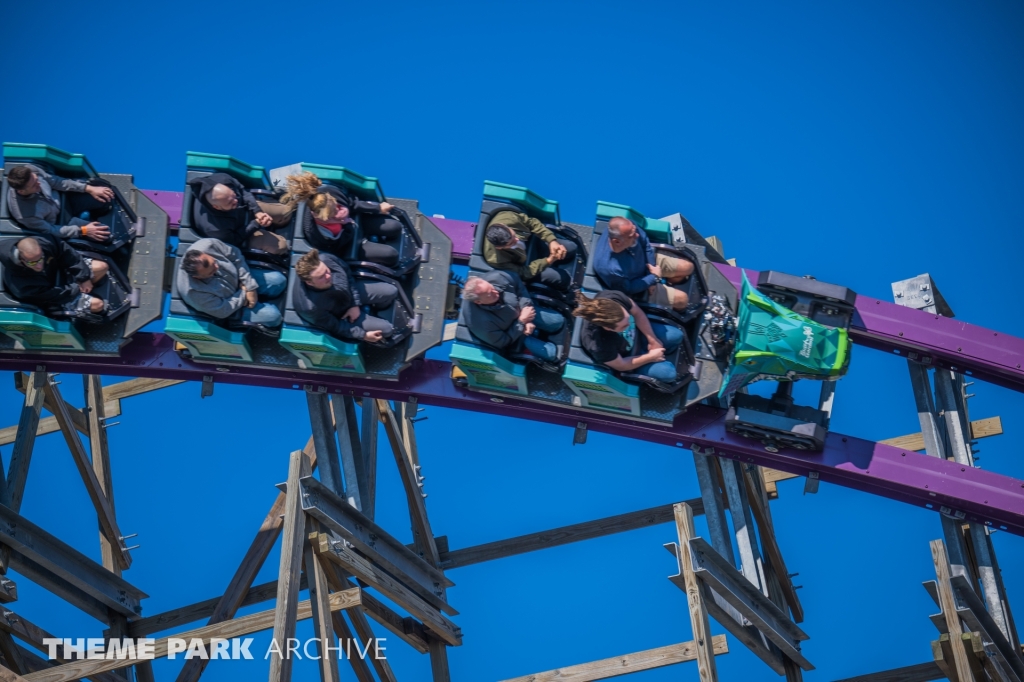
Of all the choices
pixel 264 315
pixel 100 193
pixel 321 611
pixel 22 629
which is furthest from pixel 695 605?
pixel 100 193

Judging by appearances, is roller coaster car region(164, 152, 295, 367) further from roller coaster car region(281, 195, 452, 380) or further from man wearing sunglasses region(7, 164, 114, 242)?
man wearing sunglasses region(7, 164, 114, 242)

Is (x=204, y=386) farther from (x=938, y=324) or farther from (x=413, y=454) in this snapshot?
(x=938, y=324)

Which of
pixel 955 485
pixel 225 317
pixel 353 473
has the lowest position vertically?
pixel 955 485

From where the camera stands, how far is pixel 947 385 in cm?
792

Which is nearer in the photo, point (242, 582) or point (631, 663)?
point (631, 663)

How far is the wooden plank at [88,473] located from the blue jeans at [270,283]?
2003 mm

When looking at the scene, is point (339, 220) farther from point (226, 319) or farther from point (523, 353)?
point (523, 353)

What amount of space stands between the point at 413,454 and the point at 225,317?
2.48 metres

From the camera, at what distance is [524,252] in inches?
298

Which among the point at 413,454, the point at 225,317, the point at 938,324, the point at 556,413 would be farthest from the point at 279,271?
the point at 938,324

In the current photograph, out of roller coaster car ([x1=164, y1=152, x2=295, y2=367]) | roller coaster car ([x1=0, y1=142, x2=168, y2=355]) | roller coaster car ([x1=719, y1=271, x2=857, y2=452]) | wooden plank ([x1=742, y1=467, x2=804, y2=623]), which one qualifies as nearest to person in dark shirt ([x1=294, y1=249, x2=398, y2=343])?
roller coaster car ([x1=164, y1=152, x2=295, y2=367])

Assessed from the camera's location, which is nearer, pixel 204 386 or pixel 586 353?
pixel 586 353

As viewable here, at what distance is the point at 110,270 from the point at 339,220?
1.43 m

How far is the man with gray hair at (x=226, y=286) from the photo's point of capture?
7.42m
